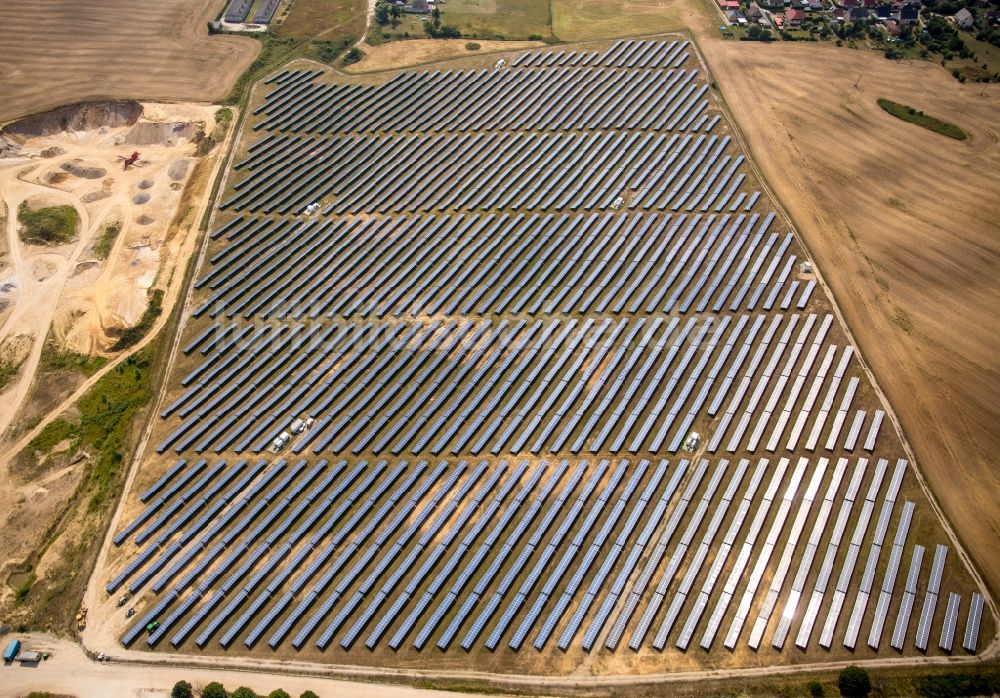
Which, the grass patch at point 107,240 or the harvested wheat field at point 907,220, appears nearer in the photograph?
the harvested wheat field at point 907,220

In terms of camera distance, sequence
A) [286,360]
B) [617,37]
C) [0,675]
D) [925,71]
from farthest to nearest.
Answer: [617,37]
[925,71]
[286,360]
[0,675]

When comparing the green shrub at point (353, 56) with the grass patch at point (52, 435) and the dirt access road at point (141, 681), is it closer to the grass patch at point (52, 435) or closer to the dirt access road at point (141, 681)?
the grass patch at point (52, 435)

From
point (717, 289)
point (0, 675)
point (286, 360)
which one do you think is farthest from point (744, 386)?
point (0, 675)

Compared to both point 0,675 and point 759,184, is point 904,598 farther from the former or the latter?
point 0,675

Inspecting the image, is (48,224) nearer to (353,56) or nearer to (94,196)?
(94,196)

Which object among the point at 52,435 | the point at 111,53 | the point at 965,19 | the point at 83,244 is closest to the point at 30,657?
the point at 52,435

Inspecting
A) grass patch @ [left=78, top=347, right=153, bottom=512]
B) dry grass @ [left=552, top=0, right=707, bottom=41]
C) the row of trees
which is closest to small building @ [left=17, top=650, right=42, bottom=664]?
the row of trees

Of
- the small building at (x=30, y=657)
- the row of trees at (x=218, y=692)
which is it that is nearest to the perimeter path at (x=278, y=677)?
the small building at (x=30, y=657)
